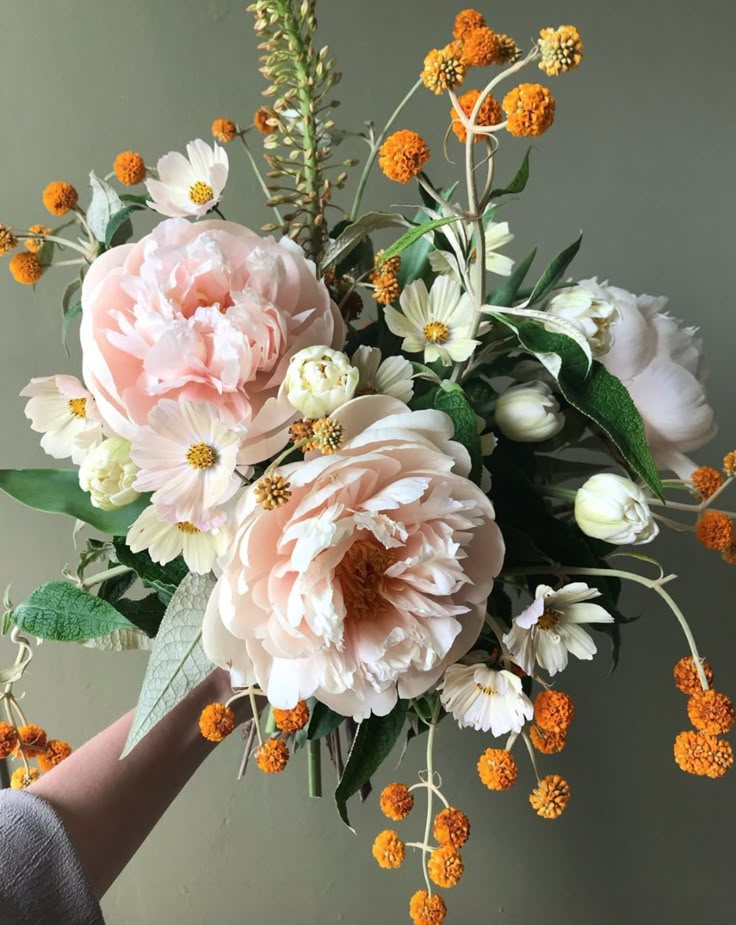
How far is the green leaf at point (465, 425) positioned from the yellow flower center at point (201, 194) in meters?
0.22

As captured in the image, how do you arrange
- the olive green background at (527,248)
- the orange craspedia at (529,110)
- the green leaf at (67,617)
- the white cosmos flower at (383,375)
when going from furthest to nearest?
the olive green background at (527,248)
the green leaf at (67,617)
the white cosmos flower at (383,375)
the orange craspedia at (529,110)

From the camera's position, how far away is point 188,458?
441mm

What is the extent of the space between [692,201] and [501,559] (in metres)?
0.67

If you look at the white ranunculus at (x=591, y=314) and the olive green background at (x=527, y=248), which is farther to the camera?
the olive green background at (x=527, y=248)

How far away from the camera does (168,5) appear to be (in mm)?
883

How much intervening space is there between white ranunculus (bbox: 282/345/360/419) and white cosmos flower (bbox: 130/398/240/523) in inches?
1.8

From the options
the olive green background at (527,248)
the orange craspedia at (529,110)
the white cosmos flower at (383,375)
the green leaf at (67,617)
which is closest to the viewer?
the orange craspedia at (529,110)

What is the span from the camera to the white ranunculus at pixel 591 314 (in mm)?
491

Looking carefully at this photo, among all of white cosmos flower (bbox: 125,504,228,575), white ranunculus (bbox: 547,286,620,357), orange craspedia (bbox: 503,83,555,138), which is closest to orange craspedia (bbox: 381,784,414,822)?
white cosmos flower (bbox: 125,504,228,575)

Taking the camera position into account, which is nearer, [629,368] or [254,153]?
[629,368]

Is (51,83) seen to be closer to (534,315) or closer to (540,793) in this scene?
(534,315)

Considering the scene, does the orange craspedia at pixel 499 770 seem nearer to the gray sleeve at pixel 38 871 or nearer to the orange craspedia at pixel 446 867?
the orange craspedia at pixel 446 867

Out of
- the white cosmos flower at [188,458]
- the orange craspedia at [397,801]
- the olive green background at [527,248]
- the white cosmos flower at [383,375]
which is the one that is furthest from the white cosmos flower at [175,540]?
the olive green background at [527,248]

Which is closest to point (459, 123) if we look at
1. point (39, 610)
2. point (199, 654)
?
point (199, 654)
